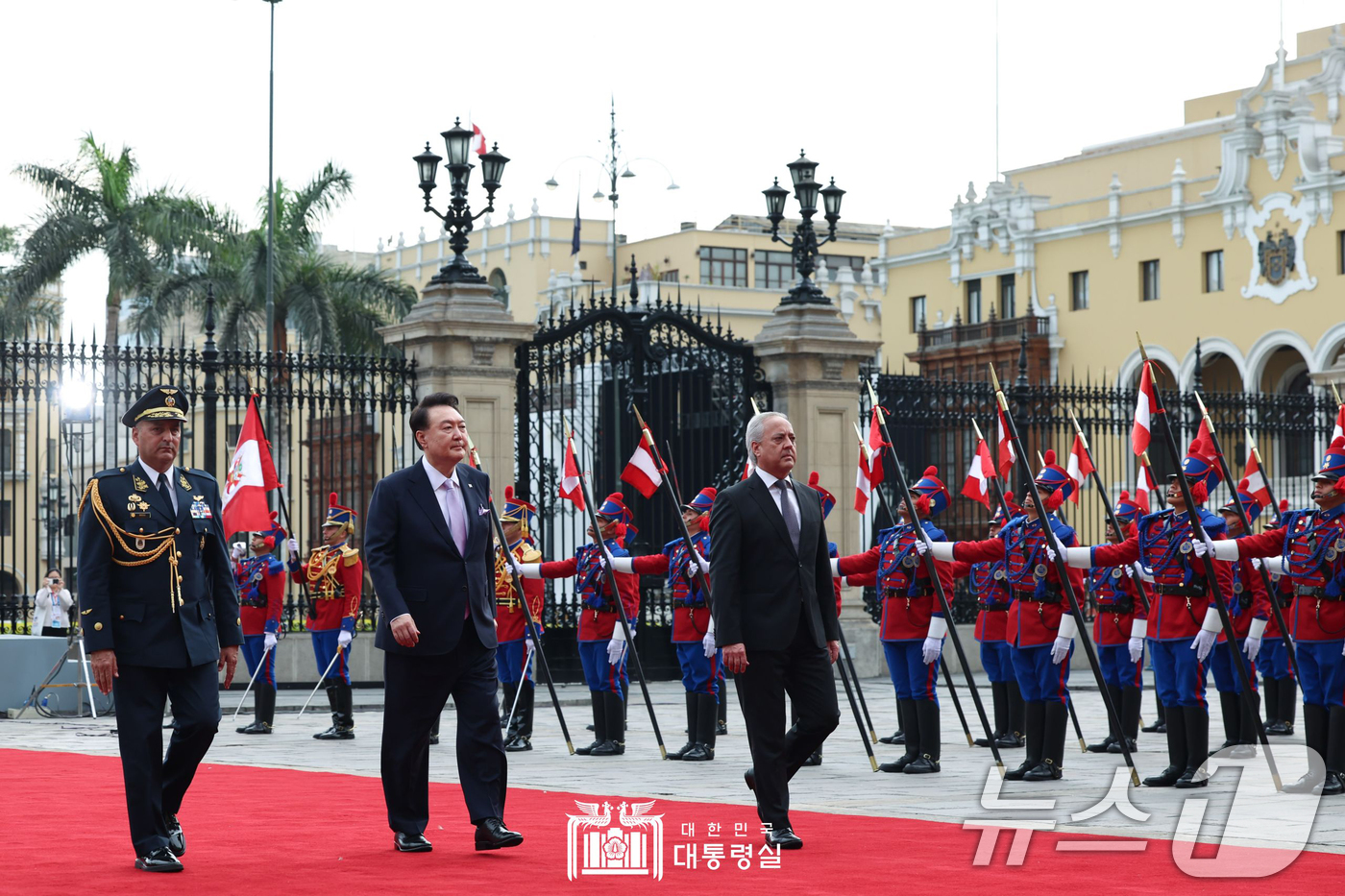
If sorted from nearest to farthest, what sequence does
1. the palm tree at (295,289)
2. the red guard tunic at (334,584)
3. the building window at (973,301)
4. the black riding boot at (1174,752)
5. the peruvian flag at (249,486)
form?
1. the black riding boot at (1174,752)
2. the red guard tunic at (334,584)
3. the peruvian flag at (249,486)
4. the palm tree at (295,289)
5. the building window at (973,301)

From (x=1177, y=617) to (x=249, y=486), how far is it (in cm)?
815

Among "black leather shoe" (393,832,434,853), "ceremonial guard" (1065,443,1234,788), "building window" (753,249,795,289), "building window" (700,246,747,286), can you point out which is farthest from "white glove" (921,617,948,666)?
"building window" (753,249,795,289)

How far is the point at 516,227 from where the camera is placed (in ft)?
214

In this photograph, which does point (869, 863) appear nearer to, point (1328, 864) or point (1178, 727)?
point (1328, 864)

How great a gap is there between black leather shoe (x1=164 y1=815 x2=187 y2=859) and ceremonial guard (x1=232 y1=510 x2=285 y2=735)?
23.8ft

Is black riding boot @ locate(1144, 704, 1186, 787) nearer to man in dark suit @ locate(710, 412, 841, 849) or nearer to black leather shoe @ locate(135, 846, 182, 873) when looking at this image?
man in dark suit @ locate(710, 412, 841, 849)

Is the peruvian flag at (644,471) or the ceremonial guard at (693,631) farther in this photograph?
the peruvian flag at (644,471)

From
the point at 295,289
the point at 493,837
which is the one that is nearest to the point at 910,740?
the point at 493,837

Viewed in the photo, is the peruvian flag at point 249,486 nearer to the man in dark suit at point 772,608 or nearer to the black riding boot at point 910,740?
the black riding boot at point 910,740

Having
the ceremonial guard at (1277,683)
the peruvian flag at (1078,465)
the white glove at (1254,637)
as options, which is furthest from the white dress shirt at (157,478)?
the peruvian flag at (1078,465)

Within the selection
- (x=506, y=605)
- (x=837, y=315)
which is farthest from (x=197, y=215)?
(x=506, y=605)

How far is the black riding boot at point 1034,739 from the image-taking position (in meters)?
10.6

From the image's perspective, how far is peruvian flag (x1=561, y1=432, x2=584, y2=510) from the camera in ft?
46.5

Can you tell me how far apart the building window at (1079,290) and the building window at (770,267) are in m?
16.9
